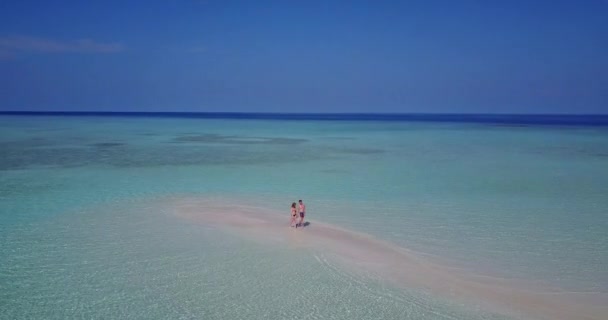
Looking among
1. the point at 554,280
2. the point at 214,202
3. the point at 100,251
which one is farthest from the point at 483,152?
the point at 100,251

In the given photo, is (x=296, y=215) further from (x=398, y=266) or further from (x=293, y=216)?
(x=398, y=266)

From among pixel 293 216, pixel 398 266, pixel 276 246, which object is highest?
pixel 293 216

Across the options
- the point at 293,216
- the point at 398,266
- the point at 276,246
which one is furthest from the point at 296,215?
the point at 398,266

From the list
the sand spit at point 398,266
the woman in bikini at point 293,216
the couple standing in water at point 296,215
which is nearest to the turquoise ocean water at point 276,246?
the sand spit at point 398,266

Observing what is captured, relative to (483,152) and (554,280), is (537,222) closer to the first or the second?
(554,280)

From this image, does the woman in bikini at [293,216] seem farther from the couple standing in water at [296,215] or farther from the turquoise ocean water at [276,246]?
the turquoise ocean water at [276,246]

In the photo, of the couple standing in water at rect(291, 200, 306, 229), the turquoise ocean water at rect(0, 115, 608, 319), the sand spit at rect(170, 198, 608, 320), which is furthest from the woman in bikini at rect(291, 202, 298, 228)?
the turquoise ocean water at rect(0, 115, 608, 319)
